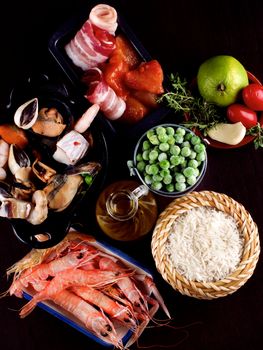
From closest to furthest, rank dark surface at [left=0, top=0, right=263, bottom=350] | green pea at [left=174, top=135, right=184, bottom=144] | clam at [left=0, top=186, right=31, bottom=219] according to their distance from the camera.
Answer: clam at [left=0, top=186, right=31, bottom=219] < green pea at [left=174, top=135, right=184, bottom=144] < dark surface at [left=0, top=0, right=263, bottom=350]

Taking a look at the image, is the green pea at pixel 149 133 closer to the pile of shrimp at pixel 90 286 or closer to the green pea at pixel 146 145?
the green pea at pixel 146 145

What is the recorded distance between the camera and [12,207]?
149cm

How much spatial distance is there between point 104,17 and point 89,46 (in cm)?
9

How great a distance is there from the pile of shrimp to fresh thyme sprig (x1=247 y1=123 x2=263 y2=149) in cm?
47

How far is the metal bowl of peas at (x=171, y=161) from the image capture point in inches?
61.7

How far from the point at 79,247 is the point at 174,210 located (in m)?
0.30

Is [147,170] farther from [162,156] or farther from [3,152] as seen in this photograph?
[3,152]

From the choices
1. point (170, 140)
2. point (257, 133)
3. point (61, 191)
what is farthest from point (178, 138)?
point (61, 191)

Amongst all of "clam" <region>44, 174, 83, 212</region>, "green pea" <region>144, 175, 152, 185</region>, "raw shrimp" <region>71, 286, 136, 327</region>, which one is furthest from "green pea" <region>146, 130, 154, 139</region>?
"raw shrimp" <region>71, 286, 136, 327</region>

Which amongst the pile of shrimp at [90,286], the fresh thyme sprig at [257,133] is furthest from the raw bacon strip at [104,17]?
the pile of shrimp at [90,286]

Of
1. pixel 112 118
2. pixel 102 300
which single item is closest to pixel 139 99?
pixel 112 118

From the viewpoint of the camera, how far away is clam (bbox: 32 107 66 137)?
158cm

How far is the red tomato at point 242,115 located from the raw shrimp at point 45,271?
0.55 metres

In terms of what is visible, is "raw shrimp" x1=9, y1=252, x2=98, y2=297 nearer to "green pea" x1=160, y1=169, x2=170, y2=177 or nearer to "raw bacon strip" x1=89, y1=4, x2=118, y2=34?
"green pea" x1=160, y1=169, x2=170, y2=177
